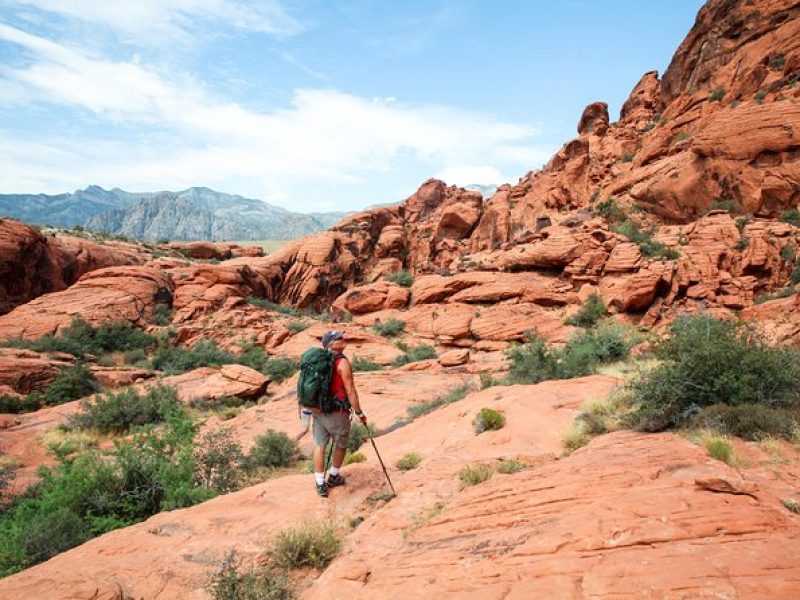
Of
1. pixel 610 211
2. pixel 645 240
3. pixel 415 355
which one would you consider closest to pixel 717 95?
pixel 610 211

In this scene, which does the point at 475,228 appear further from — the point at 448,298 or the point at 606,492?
the point at 606,492

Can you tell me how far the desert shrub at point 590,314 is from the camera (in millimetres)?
20797

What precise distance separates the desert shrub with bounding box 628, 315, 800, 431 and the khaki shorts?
11.9ft

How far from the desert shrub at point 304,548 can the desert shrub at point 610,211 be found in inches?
1108

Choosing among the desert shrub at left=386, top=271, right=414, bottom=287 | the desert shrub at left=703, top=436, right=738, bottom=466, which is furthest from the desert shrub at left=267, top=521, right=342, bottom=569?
the desert shrub at left=386, top=271, right=414, bottom=287

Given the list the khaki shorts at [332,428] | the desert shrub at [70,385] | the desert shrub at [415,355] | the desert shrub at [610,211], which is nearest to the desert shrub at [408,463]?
the khaki shorts at [332,428]

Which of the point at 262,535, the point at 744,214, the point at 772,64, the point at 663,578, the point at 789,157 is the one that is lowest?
the point at 262,535

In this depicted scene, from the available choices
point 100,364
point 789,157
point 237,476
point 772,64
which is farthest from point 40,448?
point 772,64

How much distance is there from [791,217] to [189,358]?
2915 cm

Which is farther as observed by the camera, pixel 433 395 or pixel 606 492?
pixel 433 395

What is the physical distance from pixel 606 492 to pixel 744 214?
24.7 metres

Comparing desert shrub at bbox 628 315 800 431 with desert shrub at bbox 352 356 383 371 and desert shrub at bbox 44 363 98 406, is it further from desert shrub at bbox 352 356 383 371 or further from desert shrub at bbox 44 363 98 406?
desert shrub at bbox 44 363 98 406

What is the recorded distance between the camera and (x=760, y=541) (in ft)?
9.46

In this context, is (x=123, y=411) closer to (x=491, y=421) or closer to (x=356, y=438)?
(x=356, y=438)
